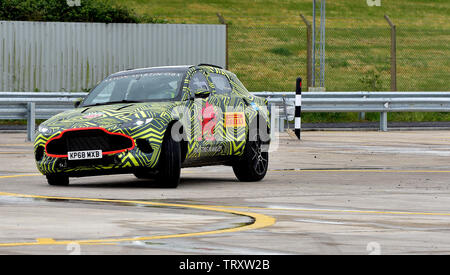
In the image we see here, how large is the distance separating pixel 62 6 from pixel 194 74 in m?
25.4

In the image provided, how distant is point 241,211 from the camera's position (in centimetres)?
1014

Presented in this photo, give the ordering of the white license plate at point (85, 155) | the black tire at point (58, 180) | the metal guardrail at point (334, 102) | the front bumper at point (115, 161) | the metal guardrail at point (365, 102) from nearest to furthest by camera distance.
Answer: the front bumper at point (115, 161), the white license plate at point (85, 155), the black tire at point (58, 180), the metal guardrail at point (334, 102), the metal guardrail at point (365, 102)

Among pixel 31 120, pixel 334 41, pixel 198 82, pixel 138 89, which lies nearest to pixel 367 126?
pixel 31 120

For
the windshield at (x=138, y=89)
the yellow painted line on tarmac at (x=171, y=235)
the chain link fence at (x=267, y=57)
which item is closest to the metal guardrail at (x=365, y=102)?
the windshield at (x=138, y=89)

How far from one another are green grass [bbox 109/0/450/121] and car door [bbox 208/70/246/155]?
2594cm

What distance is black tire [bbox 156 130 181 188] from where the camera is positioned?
12547 mm

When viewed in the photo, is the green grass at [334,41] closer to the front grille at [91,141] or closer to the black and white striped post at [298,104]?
the black and white striped post at [298,104]

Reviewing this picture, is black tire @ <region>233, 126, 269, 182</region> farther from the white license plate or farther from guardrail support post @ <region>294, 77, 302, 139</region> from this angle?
guardrail support post @ <region>294, 77, 302, 139</region>

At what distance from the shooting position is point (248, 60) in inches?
1978

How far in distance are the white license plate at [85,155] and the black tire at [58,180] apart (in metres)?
0.43

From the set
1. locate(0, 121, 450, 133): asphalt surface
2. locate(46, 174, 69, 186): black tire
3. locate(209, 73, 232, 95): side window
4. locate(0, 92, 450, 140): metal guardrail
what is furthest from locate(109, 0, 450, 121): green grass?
locate(46, 174, 69, 186): black tire

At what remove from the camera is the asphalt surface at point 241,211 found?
25.1 feet
